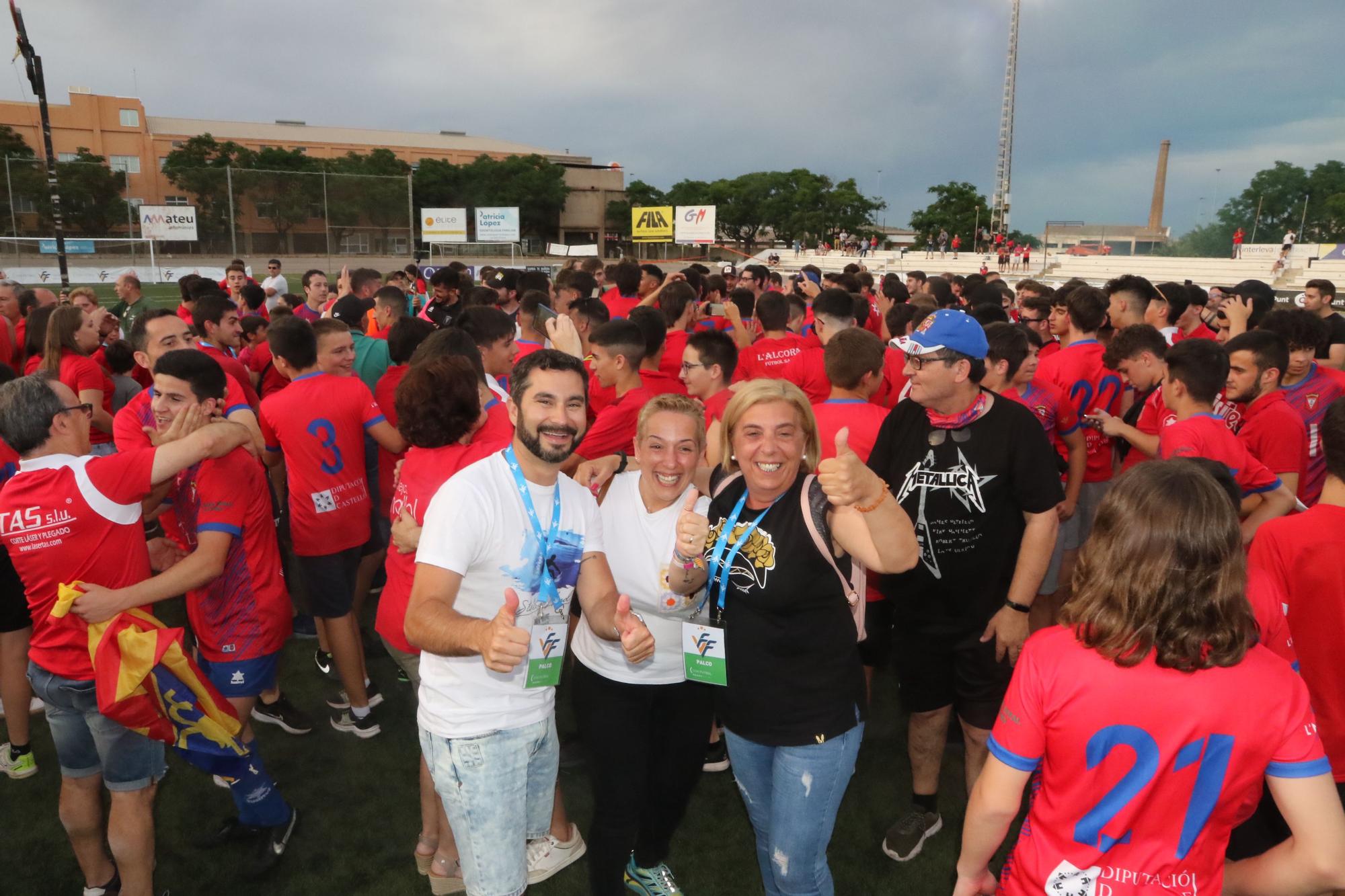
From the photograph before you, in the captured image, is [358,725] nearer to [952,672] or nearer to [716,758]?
[716,758]

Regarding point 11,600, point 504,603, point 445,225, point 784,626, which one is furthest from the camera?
point 445,225

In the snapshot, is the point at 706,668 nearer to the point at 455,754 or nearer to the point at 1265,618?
the point at 455,754

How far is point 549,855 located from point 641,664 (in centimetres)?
136

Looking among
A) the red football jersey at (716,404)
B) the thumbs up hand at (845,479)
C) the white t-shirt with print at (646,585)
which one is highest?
the thumbs up hand at (845,479)

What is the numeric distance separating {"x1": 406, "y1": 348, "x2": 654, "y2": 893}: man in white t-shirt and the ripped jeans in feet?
2.05

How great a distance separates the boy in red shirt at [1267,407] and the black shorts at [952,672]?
1896mm

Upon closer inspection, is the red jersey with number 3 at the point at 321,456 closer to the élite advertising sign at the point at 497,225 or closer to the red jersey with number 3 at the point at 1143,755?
the red jersey with number 3 at the point at 1143,755

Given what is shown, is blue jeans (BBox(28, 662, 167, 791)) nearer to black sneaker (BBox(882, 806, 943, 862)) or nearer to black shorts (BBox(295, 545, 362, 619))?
black shorts (BBox(295, 545, 362, 619))

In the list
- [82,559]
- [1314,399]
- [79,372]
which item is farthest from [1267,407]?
[79,372]

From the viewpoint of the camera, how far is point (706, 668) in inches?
97.1

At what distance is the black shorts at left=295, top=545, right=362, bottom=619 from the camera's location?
418cm

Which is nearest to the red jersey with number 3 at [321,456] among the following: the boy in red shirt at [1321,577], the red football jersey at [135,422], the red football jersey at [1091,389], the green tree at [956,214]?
the red football jersey at [135,422]

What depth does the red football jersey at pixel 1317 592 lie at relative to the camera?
234cm

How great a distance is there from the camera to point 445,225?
113ft
